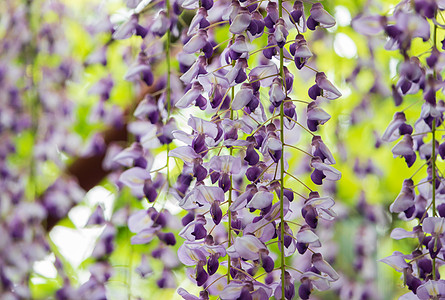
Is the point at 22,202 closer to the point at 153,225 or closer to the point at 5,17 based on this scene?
the point at 5,17

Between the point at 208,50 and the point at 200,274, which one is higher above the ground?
the point at 208,50

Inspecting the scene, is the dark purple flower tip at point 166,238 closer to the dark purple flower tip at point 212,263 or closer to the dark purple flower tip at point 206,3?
the dark purple flower tip at point 212,263

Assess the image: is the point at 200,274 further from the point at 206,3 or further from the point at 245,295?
the point at 206,3

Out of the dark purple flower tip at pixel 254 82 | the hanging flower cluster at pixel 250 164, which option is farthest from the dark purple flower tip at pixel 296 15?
the dark purple flower tip at pixel 254 82

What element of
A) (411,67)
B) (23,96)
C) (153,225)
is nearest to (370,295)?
(153,225)

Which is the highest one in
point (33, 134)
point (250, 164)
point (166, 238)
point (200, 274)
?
point (250, 164)

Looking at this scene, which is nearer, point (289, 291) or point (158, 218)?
point (289, 291)

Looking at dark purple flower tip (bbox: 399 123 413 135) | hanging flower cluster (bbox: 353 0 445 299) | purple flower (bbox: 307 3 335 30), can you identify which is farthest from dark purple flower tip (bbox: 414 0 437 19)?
dark purple flower tip (bbox: 399 123 413 135)

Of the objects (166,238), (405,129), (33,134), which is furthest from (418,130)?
(33,134)

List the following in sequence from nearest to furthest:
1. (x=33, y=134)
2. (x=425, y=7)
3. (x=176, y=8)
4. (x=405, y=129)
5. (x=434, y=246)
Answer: (x=425, y=7), (x=434, y=246), (x=405, y=129), (x=176, y=8), (x=33, y=134)

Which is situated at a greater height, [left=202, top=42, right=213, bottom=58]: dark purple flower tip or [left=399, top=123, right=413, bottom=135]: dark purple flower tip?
[left=202, top=42, right=213, bottom=58]: dark purple flower tip

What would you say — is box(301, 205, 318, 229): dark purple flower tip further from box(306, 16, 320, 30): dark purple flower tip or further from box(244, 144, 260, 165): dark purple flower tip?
box(306, 16, 320, 30): dark purple flower tip
